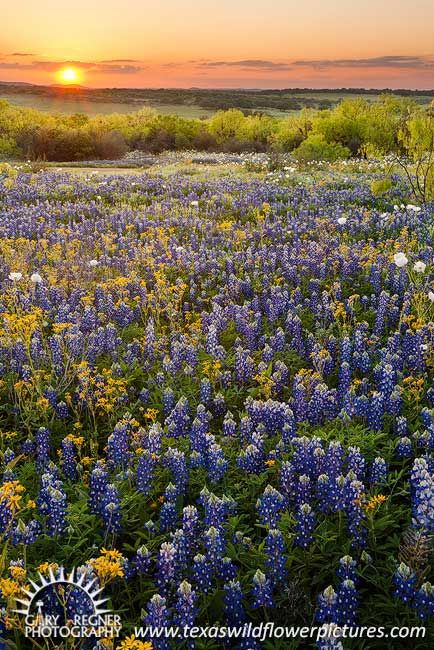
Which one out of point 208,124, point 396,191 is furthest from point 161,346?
point 208,124

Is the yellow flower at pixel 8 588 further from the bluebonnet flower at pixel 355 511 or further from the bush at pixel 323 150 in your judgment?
the bush at pixel 323 150

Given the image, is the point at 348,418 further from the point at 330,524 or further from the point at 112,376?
the point at 112,376

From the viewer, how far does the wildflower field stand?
3.15 meters

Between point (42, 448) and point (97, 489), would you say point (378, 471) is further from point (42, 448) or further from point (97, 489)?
point (42, 448)

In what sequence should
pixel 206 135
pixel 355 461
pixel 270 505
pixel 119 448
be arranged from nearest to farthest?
pixel 270 505, pixel 355 461, pixel 119 448, pixel 206 135

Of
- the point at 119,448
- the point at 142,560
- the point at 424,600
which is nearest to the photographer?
the point at 424,600

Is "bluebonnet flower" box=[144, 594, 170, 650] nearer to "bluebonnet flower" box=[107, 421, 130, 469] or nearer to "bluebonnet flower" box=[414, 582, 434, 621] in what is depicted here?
"bluebonnet flower" box=[414, 582, 434, 621]

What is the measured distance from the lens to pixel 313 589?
3.41 meters

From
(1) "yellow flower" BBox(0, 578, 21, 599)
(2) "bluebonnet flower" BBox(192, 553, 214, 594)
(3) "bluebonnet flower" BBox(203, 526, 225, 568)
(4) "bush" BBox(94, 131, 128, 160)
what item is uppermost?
(4) "bush" BBox(94, 131, 128, 160)

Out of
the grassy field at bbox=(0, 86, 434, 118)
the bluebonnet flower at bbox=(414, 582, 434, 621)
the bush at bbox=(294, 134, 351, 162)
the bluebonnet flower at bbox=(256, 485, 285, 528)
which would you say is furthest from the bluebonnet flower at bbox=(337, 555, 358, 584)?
the grassy field at bbox=(0, 86, 434, 118)

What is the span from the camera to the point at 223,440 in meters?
4.62

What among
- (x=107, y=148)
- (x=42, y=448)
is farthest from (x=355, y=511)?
(x=107, y=148)

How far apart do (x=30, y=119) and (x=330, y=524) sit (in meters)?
57.5

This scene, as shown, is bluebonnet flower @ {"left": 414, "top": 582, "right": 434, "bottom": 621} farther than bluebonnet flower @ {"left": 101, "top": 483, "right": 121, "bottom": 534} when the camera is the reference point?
No
